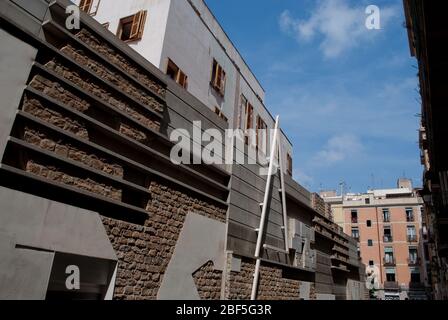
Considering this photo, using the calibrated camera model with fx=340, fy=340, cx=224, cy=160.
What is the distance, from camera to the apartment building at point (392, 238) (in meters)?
45.6

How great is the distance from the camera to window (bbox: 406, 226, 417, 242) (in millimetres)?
46969

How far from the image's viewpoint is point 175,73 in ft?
39.5

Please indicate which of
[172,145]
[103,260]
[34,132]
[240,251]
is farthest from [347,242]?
[34,132]

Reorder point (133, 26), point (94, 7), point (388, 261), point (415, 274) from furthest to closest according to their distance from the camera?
1. point (388, 261)
2. point (415, 274)
3. point (94, 7)
4. point (133, 26)

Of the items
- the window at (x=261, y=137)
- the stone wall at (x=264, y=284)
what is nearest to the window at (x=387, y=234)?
the window at (x=261, y=137)

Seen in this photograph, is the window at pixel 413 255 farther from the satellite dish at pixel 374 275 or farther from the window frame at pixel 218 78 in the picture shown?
the window frame at pixel 218 78

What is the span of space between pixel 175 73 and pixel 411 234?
154ft

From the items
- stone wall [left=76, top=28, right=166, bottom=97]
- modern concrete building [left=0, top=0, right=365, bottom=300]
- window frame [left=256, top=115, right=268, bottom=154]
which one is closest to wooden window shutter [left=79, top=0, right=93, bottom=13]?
modern concrete building [left=0, top=0, right=365, bottom=300]

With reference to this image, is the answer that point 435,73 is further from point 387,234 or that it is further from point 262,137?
point 387,234

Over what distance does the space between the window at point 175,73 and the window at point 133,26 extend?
57.4 inches

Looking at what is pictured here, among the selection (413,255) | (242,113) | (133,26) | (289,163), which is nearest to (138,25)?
(133,26)

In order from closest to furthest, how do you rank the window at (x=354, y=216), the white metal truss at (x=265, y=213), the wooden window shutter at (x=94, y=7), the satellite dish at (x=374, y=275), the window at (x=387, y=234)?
the white metal truss at (x=265, y=213) → the wooden window shutter at (x=94, y=7) → the satellite dish at (x=374, y=275) → the window at (x=387, y=234) → the window at (x=354, y=216)

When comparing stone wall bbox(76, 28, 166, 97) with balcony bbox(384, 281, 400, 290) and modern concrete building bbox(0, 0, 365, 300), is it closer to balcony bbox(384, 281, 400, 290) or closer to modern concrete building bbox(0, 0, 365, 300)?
modern concrete building bbox(0, 0, 365, 300)

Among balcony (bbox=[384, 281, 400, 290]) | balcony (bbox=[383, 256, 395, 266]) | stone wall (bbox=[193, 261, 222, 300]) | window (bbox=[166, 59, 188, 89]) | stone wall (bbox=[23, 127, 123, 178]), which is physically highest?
window (bbox=[166, 59, 188, 89])
